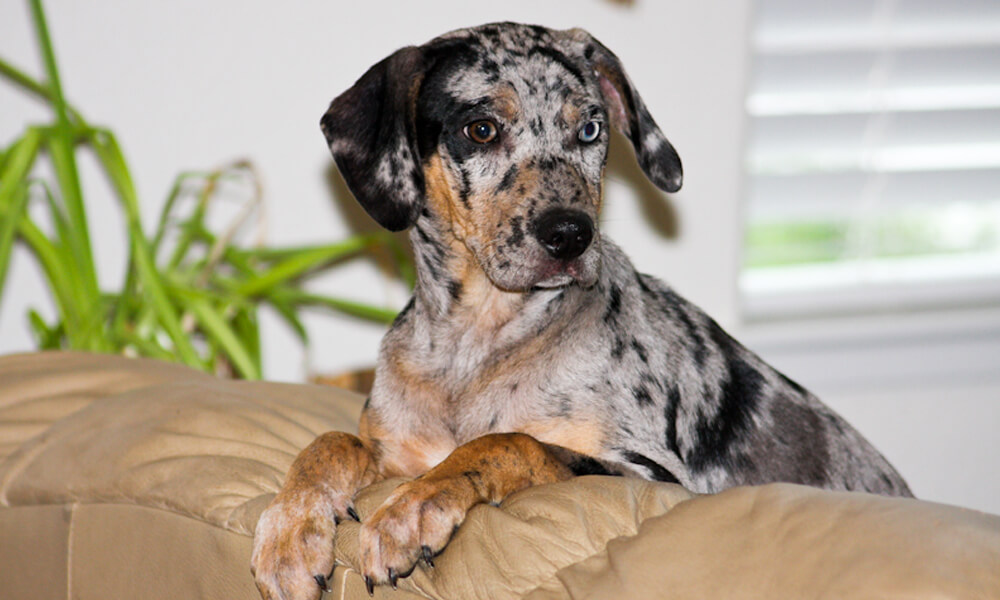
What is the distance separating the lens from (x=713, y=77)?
13.5 feet

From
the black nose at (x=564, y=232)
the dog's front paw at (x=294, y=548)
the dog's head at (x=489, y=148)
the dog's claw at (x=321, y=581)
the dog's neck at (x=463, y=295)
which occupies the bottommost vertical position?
the dog's claw at (x=321, y=581)

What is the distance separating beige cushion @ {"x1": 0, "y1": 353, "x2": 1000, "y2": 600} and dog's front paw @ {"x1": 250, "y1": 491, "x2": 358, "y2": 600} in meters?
0.03

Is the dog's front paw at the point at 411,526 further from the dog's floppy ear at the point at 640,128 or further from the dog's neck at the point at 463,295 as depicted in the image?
the dog's floppy ear at the point at 640,128

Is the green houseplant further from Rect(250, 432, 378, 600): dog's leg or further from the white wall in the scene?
Rect(250, 432, 378, 600): dog's leg

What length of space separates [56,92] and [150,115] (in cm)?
54

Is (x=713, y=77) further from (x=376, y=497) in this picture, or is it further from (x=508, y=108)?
(x=376, y=497)

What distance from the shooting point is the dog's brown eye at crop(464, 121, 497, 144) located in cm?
230

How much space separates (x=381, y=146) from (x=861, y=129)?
2.57 metres

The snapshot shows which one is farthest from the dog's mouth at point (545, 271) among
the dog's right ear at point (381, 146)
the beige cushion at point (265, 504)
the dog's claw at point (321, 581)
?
the dog's claw at point (321, 581)

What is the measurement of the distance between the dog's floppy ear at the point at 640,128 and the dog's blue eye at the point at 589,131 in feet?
0.44

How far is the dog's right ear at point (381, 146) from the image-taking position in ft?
7.30

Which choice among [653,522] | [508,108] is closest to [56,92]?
[508,108]

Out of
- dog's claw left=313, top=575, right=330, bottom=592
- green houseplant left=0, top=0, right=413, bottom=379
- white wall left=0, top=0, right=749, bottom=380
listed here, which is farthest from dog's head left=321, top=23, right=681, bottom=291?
white wall left=0, top=0, right=749, bottom=380

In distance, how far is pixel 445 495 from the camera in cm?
176
